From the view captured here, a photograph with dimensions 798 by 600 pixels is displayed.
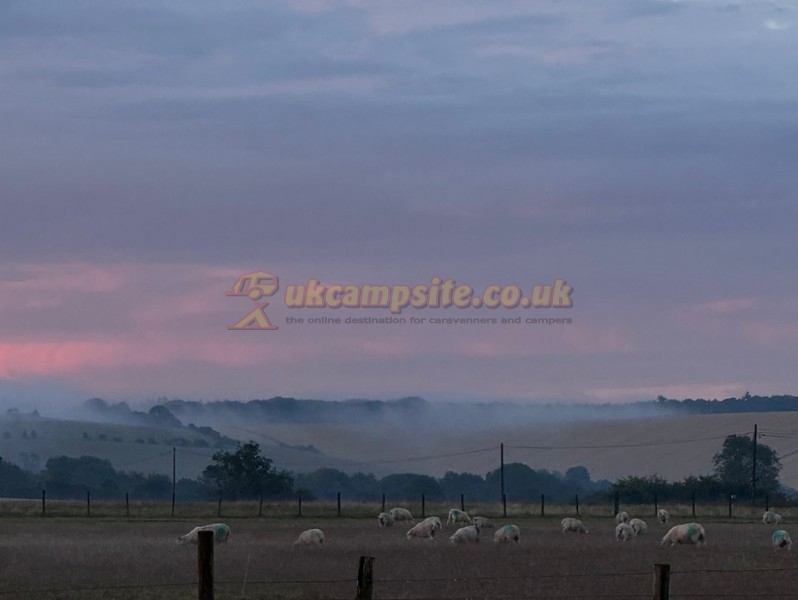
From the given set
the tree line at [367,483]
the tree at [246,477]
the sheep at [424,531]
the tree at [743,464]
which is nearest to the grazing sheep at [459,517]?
the sheep at [424,531]

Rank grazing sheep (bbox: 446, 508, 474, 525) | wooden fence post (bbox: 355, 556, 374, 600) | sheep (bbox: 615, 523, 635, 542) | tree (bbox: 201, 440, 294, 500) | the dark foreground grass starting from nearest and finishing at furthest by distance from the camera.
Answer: wooden fence post (bbox: 355, 556, 374, 600), the dark foreground grass, sheep (bbox: 615, 523, 635, 542), grazing sheep (bbox: 446, 508, 474, 525), tree (bbox: 201, 440, 294, 500)

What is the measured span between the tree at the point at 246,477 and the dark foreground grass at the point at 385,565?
60.7 meters

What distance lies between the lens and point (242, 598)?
27766mm

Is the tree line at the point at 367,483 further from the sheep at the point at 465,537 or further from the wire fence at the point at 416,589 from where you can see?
the wire fence at the point at 416,589

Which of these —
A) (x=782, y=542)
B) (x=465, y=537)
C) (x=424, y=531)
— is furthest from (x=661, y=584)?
(x=424, y=531)

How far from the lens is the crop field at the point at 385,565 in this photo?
2869 centimetres

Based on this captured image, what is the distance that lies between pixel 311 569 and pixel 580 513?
3847 cm

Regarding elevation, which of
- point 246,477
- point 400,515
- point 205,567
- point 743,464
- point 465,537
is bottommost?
point 246,477

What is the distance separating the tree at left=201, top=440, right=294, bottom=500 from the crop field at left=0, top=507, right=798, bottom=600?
195 ft

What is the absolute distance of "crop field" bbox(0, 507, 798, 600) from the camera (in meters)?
28.7

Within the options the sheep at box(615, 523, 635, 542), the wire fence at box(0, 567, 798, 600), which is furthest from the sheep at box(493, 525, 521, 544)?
the wire fence at box(0, 567, 798, 600)

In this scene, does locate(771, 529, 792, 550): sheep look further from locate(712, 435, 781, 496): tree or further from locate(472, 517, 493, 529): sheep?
locate(712, 435, 781, 496): tree

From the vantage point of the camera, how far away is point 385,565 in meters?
35.3

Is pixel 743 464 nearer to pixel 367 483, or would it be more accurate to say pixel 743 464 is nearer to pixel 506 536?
pixel 367 483
